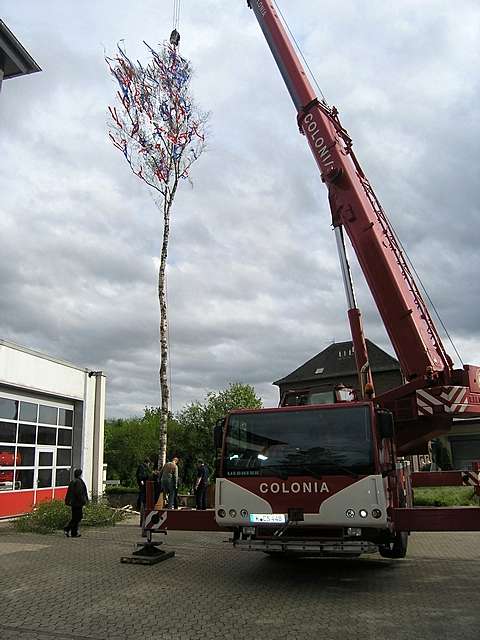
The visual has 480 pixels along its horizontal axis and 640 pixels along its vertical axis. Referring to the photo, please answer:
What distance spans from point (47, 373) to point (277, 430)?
11.6m

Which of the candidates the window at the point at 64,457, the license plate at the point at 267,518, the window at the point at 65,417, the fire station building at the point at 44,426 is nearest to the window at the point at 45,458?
the fire station building at the point at 44,426

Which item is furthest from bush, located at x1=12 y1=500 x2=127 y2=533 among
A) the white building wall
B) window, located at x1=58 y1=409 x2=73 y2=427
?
window, located at x1=58 y1=409 x2=73 y2=427

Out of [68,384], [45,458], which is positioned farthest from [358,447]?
[68,384]

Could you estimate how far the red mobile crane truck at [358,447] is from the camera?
734 centimetres

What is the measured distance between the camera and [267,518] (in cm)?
759

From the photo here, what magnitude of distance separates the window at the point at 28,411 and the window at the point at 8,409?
277 millimetres

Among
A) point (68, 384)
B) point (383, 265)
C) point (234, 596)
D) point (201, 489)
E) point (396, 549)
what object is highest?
point (383, 265)

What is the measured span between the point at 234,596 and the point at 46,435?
12.2 metres

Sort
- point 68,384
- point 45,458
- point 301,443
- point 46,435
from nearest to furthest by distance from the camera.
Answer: point 301,443 → point 45,458 → point 46,435 → point 68,384

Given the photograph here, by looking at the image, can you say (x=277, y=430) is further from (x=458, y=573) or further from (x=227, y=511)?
(x=458, y=573)

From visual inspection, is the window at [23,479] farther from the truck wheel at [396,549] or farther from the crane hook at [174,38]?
the crane hook at [174,38]

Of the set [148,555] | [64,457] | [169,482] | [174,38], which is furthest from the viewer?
[64,457]

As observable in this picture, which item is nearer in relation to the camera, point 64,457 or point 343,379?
point 64,457

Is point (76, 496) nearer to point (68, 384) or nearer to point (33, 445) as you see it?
point (33, 445)
